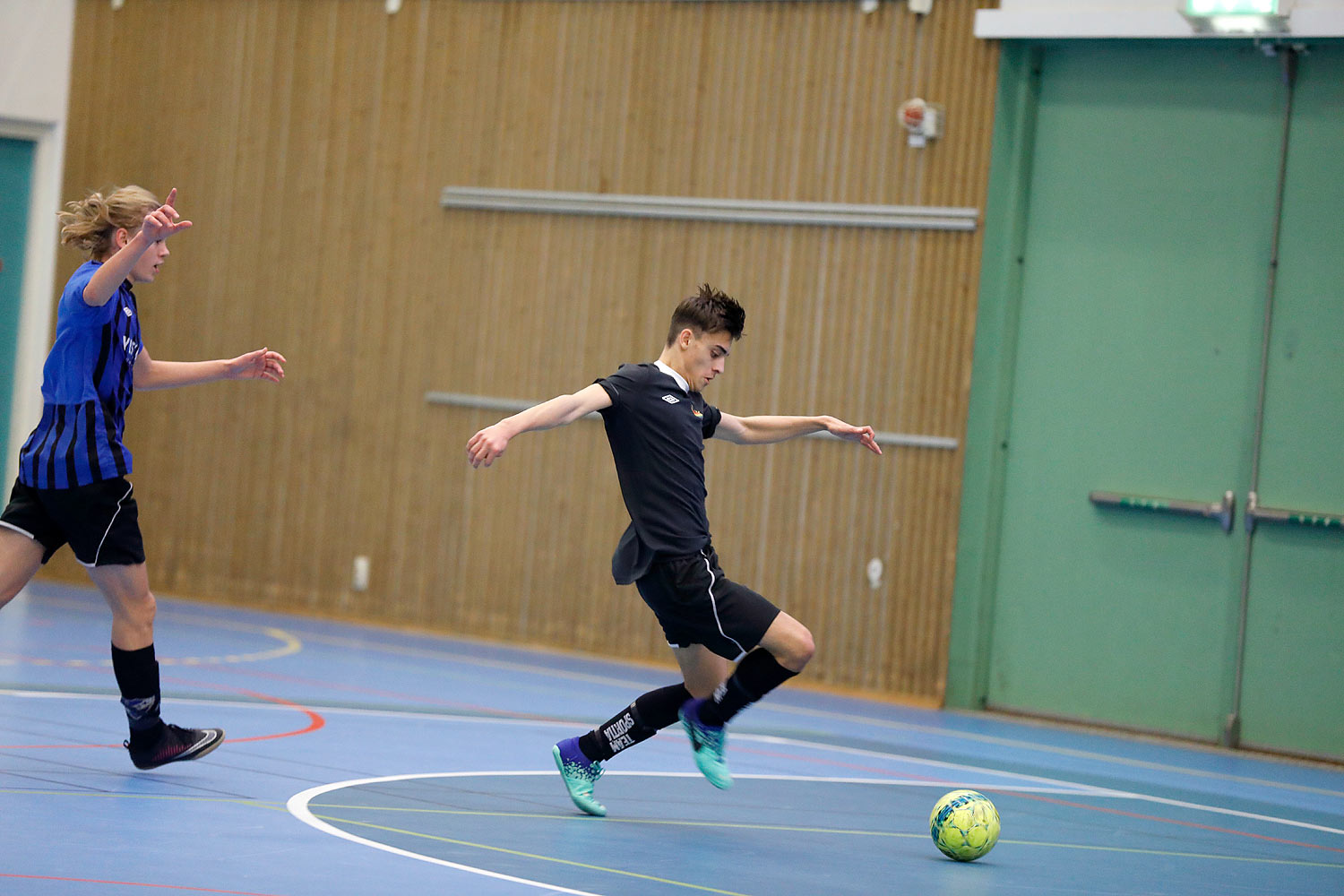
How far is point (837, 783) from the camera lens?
629 centimetres

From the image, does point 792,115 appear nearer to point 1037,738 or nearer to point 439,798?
point 1037,738

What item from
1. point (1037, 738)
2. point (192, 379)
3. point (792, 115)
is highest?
point (792, 115)

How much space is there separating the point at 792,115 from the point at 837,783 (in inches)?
207

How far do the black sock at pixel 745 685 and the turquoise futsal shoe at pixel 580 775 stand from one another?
436 mm

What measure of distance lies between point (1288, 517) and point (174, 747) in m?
6.44

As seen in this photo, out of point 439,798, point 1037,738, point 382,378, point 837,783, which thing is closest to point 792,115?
point 382,378

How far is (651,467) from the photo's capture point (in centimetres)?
496

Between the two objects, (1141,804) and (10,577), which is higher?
(10,577)

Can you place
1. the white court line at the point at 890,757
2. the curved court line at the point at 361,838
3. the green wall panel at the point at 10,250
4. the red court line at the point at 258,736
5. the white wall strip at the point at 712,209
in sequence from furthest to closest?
the green wall panel at the point at 10,250, the white wall strip at the point at 712,209, the white court line at the point at 890,757, the red court line at the point at 258,736, the curved court line at the point at 361,838

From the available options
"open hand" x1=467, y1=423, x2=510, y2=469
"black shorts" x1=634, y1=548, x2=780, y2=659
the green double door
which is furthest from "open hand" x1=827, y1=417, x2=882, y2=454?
the green double door

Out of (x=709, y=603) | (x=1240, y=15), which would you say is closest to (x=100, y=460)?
(x=709, y=603)

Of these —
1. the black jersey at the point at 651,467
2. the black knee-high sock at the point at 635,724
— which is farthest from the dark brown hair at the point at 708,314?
the black knee-high sock at the point at 635,724

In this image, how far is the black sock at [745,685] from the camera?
16.0ft

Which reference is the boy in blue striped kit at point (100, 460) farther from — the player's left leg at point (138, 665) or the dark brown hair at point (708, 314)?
the dark brown hair at point (708, 314)
